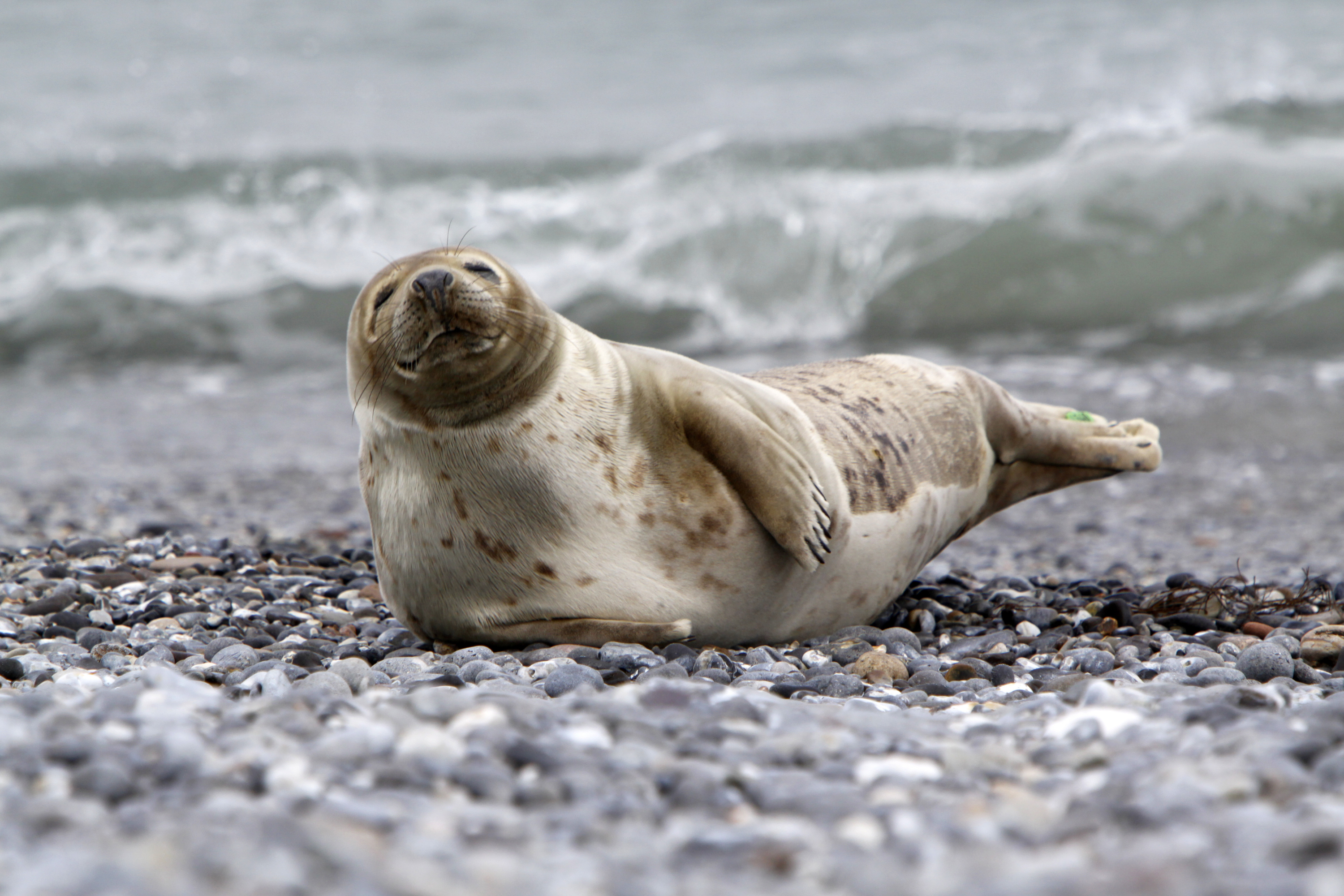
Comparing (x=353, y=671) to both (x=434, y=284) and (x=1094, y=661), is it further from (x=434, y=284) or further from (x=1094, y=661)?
(x=1094, y=661)

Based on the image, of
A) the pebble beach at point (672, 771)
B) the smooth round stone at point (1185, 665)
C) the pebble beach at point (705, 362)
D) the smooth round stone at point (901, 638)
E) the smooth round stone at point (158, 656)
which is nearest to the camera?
the pebble beach at point (672, 771)

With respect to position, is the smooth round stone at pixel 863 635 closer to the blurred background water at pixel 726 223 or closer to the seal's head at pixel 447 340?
the seal's head at pixel 447 340

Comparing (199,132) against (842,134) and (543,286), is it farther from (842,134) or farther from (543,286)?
(842,134)

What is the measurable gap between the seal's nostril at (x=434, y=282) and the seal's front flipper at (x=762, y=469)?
0.73 meters

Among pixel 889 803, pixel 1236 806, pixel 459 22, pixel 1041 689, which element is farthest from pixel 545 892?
pixel 459 22

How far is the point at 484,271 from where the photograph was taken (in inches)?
144

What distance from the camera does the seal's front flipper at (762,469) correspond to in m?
3.67

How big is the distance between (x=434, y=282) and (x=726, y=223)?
36.2 feet

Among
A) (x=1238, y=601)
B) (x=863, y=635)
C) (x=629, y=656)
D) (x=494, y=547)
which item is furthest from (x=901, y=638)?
(x=1238, y=601)

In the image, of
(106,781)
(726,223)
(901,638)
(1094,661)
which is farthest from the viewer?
(726,223)

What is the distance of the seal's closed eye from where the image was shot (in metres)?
3.63

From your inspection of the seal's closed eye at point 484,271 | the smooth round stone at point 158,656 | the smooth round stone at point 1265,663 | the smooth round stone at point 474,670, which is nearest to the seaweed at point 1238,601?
the smooth round stone at point 1265,663

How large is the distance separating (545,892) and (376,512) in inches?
89.9

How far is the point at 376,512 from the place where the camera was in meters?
3.84
